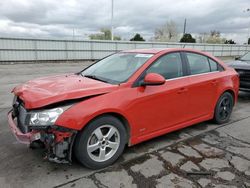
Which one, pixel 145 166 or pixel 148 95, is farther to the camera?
pixel 148 95

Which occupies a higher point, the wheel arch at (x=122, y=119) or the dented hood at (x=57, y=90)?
the dented hood at (x=57, y=90)

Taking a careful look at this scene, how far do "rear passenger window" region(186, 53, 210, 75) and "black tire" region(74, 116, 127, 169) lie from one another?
1832 mm

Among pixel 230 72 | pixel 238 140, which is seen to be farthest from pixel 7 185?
pixel 230 72

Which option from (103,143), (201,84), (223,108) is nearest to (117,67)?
(103,143)

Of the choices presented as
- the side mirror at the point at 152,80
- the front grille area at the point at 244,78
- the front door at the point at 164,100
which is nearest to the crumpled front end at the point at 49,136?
the front door at the point at 164,100

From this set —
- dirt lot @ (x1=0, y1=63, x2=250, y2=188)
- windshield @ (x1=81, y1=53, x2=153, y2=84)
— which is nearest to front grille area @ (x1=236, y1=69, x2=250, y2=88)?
dirt lot @ (x1=0, y1=63, x2=250, y2=188)

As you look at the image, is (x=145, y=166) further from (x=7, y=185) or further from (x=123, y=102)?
(x=7, y=185)

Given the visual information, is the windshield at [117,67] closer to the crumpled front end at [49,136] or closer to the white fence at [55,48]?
the crumpled front end at [49,136]

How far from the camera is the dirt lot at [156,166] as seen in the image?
9.08 feet

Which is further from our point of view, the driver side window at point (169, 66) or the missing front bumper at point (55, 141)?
the driver side window at point (169, 66)

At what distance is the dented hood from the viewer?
2730 mm

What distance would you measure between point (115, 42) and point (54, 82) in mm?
20748

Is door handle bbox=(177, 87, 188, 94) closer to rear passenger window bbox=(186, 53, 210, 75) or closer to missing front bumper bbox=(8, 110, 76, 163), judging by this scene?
rear passenger window bbox=(186, 53, 210, 75)

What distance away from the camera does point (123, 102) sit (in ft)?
10.1
